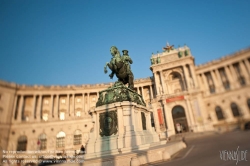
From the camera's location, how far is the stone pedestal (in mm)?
7926

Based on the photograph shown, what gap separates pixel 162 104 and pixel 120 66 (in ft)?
102

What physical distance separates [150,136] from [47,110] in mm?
41411

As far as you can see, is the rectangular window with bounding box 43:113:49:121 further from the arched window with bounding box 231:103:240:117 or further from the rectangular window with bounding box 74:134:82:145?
the arched window with bounding box 231:103:240:117

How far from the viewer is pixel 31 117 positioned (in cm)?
4016

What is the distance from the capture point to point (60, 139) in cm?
4006

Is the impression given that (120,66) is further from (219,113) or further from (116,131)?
(219,113)

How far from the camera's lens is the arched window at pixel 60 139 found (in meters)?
39.7

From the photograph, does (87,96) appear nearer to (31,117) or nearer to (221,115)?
(31,117)

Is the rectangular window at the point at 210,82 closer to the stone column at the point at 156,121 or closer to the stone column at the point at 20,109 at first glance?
the stone column at the point at 156,121

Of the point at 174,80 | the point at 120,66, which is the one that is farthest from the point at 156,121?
the point at 120,66

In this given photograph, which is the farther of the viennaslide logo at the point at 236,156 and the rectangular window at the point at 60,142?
the rectangular window at the point at 60,142

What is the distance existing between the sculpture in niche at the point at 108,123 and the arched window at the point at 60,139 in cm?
3585

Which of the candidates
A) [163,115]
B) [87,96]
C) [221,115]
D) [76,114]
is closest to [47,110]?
[76,114]

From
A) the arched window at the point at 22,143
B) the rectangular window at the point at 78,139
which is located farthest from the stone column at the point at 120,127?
the arched window at the point at 22,143
